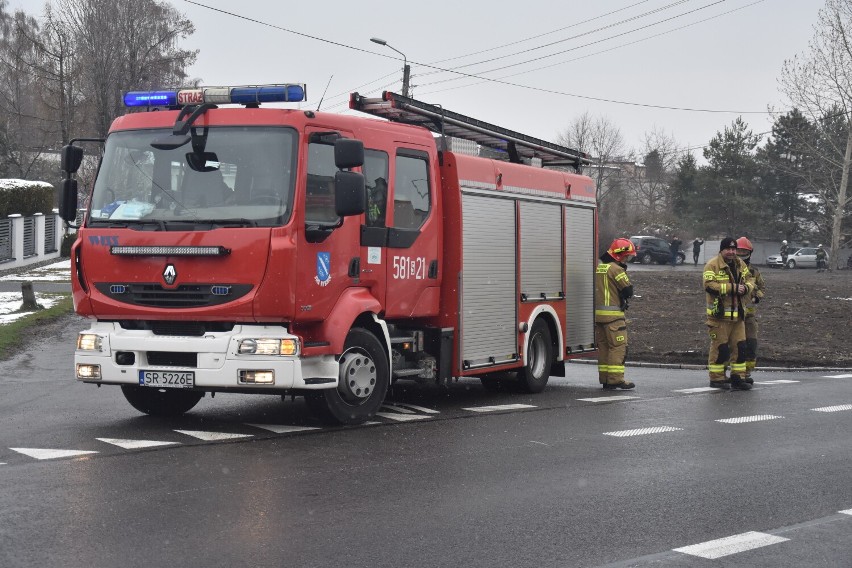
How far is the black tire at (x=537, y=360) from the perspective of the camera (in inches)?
547

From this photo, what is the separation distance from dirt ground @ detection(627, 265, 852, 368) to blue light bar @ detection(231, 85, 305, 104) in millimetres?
10483

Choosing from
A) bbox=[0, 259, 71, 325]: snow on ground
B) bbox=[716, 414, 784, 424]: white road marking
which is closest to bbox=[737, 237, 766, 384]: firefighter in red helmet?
bbox=[716, 414, 784, 424]: white road marking

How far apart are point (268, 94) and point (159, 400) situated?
310 centimetres

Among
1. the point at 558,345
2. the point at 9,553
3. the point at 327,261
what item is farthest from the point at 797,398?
the point at 9,553

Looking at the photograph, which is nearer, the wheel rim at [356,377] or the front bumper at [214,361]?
the front bumper at [214,361]

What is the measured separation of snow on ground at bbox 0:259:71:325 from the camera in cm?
2230

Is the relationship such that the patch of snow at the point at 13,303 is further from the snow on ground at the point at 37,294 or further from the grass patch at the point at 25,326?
the grass patch at the point at 25,326

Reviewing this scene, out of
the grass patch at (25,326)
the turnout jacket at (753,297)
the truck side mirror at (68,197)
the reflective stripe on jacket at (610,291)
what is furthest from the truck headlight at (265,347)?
the grass patch at (25,326)

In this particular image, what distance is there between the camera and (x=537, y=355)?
1417 centimetres

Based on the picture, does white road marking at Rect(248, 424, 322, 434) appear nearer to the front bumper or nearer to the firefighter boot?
the front bumper

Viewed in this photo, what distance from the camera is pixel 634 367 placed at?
59.7 feet

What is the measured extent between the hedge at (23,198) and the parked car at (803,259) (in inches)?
1726

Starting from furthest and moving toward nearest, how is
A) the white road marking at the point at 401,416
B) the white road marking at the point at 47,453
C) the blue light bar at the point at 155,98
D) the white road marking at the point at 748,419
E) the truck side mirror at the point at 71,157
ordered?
1. the white road marking at the point at 748,419
2. the white road marking at the point at 401,416
3. the truck side mirror at the point at 71,157
4. the blue light bar at the point at 155,98
5. the white road marking at the point at 47,453

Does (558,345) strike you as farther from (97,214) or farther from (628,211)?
(628,211)
